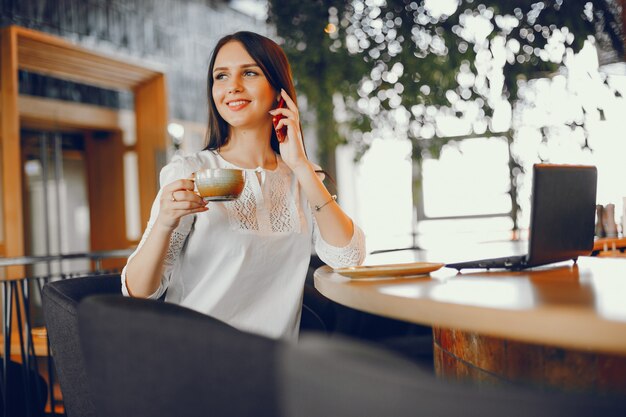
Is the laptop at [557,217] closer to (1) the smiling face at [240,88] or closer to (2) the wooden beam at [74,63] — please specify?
(1) the smiling face at [240,88]

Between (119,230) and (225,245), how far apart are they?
4.54 metres

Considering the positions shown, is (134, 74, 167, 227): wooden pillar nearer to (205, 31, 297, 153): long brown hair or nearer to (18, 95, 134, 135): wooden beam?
(18, 95, 134, 135): wooden beam

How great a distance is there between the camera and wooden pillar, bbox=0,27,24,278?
427 centimetres

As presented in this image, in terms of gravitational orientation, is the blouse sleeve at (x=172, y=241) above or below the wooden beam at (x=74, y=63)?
below

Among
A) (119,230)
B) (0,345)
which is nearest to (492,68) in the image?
(0,345)

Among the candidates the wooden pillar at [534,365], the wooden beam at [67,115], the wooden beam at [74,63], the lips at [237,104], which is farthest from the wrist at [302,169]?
the wooden beam at [67,115]

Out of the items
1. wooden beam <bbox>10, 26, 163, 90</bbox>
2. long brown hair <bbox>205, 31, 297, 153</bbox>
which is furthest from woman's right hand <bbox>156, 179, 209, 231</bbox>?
wooden beam <bbox>10, 26, 163, 90</bbox>

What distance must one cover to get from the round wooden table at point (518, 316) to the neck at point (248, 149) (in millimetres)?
437

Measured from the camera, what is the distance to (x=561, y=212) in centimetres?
139

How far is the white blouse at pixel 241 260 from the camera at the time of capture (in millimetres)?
1540

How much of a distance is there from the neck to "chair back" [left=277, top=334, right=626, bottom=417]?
1.19 m

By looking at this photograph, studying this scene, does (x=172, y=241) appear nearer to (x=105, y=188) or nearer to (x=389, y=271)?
(x=389, y=271)

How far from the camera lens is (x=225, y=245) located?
156 centimetres

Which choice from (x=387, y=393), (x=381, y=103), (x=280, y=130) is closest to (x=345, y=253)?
(x=280, y=130)
